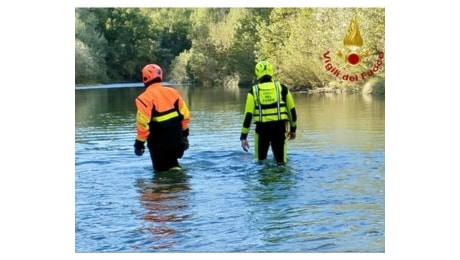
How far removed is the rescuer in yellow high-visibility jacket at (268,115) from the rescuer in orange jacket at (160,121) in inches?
30.1

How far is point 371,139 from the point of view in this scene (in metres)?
11.9

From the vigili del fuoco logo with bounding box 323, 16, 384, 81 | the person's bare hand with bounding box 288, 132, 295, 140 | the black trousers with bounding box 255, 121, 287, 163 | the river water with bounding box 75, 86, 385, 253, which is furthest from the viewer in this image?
the person's bare hand with bounding box 288, 132, 295, 140

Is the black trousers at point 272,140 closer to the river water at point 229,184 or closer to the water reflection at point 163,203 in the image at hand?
the river water at point 229,184

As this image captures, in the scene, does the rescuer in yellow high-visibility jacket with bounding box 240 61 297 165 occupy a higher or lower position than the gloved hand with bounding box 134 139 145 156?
higher

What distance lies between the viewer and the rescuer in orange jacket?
11.5m

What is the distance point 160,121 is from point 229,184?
3.63ft

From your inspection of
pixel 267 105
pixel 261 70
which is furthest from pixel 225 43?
pixel 267 105

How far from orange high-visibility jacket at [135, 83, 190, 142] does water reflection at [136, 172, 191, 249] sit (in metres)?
0.54

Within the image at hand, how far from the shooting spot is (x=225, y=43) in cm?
1267

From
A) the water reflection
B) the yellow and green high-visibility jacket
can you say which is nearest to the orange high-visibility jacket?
the water reflection

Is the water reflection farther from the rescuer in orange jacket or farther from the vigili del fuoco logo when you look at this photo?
the vigili del fuoco logo

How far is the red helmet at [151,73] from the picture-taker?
37.8 ft
